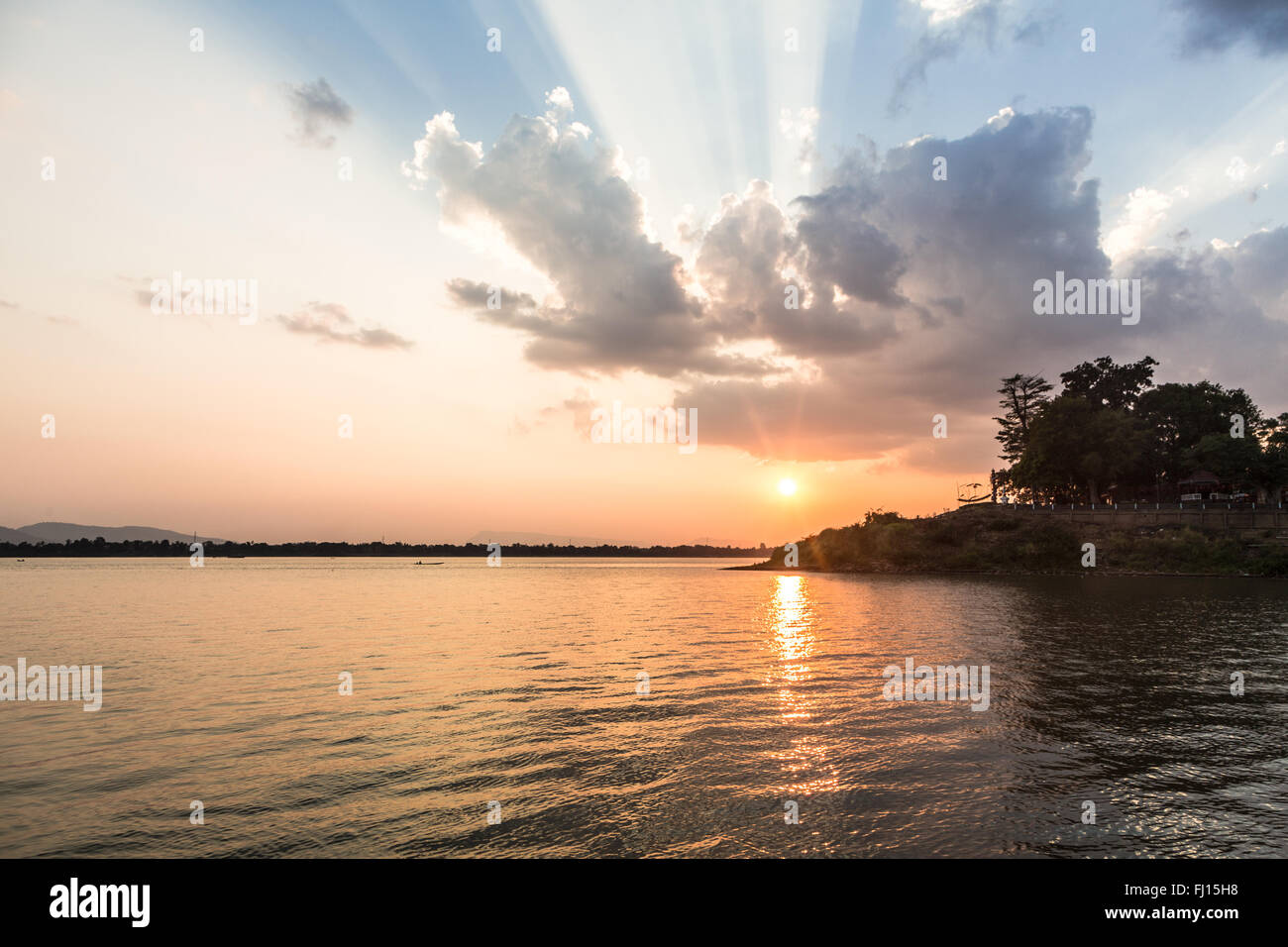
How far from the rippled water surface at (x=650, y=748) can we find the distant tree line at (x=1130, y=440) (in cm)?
9837

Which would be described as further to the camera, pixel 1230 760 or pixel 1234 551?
pixel 1234 551

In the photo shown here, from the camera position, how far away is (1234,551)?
A: 94.2m

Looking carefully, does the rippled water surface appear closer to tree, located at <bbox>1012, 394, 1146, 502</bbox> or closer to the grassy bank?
the grassy bank

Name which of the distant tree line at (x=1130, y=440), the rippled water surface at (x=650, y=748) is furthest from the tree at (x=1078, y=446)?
the rippled water surface at (x=650, y=748)

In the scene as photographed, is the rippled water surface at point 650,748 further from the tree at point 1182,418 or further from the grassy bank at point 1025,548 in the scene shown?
the tree at point 1182,418

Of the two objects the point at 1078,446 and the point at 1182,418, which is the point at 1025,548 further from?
the point at 1182,418

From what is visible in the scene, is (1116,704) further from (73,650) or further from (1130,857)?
(73,650)

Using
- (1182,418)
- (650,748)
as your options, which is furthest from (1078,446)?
(650,748)

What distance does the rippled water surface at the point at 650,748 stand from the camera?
11.2 metres

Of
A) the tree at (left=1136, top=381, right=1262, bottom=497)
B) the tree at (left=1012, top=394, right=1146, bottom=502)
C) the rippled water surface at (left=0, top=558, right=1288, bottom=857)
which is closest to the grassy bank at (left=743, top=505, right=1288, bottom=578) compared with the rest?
the tree at (left=1012, top=394, right=1146, bottom=502)

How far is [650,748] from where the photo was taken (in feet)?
53.3

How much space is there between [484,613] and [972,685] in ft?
136
